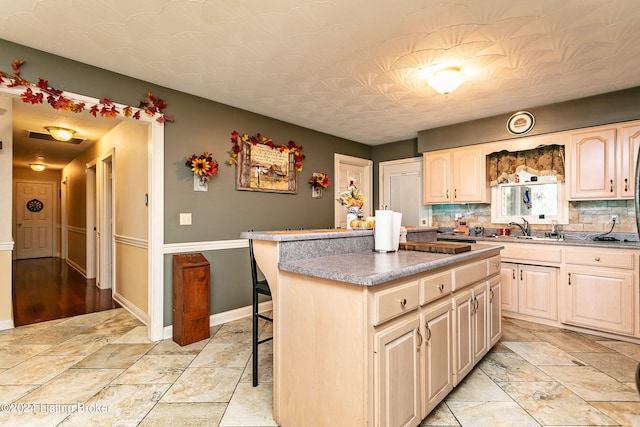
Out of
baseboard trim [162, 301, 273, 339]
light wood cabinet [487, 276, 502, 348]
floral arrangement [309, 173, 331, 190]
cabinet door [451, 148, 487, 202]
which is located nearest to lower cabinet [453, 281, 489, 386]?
light wood cabinet [487, 276, 502, 348]

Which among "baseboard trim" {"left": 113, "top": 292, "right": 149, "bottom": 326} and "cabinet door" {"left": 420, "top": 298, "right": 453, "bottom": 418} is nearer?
"cabinet door" {"left": 420, "top": 298, "right": 453, "bottom": 418}

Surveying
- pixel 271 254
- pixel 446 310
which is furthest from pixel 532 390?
pixel 271 254

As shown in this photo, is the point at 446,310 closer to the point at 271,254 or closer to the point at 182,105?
the point at 271,254

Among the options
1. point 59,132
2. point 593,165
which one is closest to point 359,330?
point 593,165

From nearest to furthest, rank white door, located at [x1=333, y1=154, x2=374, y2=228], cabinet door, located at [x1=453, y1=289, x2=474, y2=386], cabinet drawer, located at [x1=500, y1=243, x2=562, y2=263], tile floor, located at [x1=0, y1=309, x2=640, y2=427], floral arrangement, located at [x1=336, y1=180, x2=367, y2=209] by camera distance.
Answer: tile floor, located at [x1=0, y1=309, x2=640, y2=427], cabinet door, located at [x1=453, y1=289, x2=474, y2=386], floral arrangement, located at [x1=336, y1=180, x2=367, y2=209], cabinet drawer, located at [x1=500, y1=243, x2=562, y2=263], white door, located at [x1=333, y1=154, x2=374, y2=228]

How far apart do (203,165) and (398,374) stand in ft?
8.63

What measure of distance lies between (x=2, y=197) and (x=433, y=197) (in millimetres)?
5070

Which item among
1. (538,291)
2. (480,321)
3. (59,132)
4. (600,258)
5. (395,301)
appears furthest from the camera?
(59,132)

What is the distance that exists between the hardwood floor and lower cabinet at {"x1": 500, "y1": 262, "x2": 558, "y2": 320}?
4.81 metres

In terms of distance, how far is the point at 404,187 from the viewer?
17.4 feet

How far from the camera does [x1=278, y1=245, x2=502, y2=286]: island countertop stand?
138 centimetres

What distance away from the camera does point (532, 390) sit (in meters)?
2.15

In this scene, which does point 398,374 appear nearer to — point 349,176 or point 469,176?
point 469,176

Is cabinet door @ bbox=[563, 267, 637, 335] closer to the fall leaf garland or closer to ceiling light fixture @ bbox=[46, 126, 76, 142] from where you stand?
the fall leaf garland
